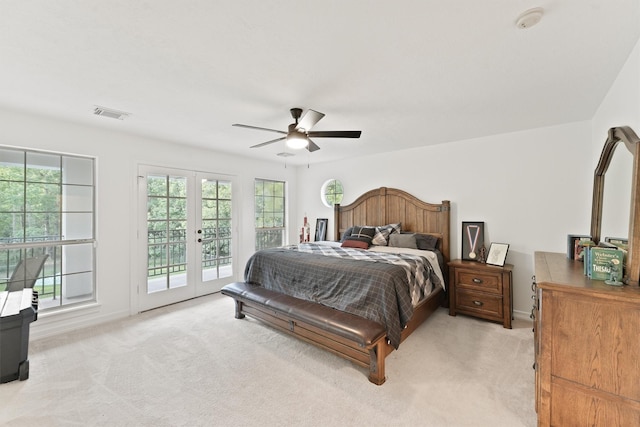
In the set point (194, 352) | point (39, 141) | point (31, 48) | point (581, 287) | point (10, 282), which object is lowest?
point (194, 352)

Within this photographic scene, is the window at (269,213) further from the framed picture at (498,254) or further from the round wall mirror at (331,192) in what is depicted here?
the framed picture at (498,254)

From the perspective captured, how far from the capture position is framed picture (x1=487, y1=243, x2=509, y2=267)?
11.0 ft

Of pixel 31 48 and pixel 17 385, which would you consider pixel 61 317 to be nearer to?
pixel 17 385

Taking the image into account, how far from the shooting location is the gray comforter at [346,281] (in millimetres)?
2406

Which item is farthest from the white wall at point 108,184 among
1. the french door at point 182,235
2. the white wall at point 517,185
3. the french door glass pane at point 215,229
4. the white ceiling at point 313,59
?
the white wall at point 517,185

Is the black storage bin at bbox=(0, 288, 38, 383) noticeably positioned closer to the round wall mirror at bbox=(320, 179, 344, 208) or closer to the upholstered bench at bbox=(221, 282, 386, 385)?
the upholstered bench at bbox=(221, 282, 386, 385)

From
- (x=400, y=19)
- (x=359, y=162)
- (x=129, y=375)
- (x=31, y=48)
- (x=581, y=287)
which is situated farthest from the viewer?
(x=359, y=162)

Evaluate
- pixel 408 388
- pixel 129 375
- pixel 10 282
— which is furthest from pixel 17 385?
pixel 408 388

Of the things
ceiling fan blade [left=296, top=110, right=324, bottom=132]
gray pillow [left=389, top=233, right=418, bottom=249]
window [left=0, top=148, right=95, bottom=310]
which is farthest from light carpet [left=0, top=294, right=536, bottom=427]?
ceiling fan blade [left=296, top=110, right=324, bottom=132]

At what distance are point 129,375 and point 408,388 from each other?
2.32 metres

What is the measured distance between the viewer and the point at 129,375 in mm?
2270

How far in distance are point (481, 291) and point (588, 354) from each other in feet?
6.97

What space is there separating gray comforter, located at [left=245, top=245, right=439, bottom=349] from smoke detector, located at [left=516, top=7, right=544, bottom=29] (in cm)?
199

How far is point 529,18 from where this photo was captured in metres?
1.44
